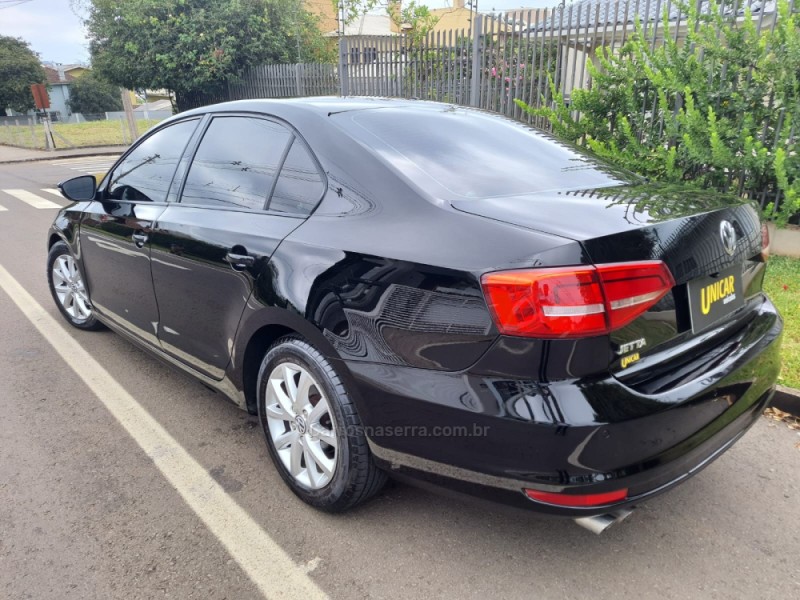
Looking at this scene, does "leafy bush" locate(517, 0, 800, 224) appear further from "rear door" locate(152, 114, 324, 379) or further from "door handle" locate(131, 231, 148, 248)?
"door handle" locate(131, 231, 148, 248)

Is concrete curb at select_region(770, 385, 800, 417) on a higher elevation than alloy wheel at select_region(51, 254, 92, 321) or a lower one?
lower

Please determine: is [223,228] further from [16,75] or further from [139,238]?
[16,75]

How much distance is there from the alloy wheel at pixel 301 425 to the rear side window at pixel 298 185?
65 centimetres

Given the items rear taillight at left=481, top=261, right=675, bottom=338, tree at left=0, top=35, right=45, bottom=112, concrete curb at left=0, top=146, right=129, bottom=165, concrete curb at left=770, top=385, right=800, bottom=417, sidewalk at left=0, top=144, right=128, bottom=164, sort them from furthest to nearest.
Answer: tree at left=0, top=35, right=45, bottom=112 < sidewalk at left=0, top=144, right=128, bottom=164 < concrete curb at left=0, top=146, right=129, bottom=165 < concrete curb at left=770, top=385, right=800, bottom=417 < rear taillight at left=481, top=261, right=675, bottom=338

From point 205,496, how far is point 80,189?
7.89 ft

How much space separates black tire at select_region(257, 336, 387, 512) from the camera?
7.07 feet

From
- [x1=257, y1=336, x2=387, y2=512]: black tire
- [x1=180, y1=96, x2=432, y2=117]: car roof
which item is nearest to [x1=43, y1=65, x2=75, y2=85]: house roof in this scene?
[x1=180, y1=96, x2=432, y2=117]: car roof

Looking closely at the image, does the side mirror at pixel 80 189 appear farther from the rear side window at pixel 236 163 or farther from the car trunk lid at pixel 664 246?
the car trunk lid at pixel 664 246

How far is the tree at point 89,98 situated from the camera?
57.8 metres

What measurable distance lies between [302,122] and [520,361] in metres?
1.46

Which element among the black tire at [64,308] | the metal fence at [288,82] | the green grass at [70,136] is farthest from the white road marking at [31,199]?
the green grass at [70,136]

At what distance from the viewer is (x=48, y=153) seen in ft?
80.6

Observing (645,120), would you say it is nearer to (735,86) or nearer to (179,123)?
(735,86)

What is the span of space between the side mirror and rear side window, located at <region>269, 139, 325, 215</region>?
200 centimetres
